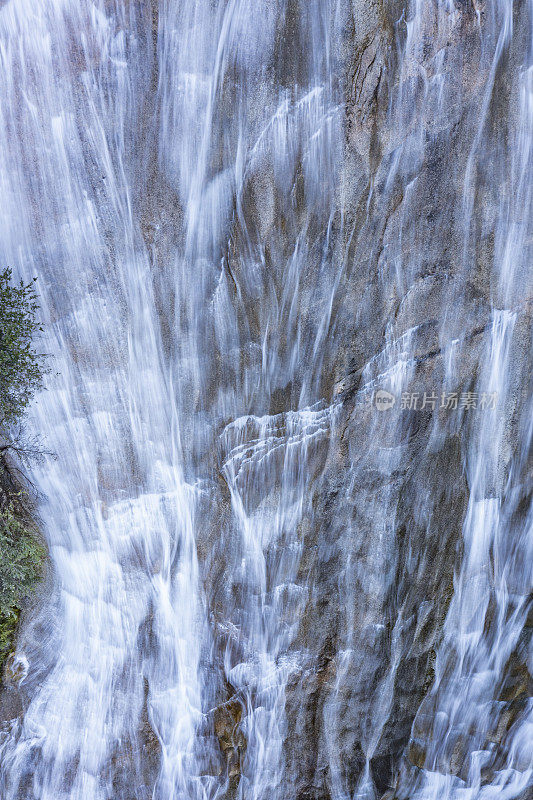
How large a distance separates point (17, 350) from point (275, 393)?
3379 mm

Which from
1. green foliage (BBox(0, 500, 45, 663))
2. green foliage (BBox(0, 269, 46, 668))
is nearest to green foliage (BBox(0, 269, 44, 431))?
green foliage (BBox(0, 269, 46, 668))

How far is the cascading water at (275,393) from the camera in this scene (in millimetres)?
6180

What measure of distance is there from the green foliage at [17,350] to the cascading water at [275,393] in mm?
244

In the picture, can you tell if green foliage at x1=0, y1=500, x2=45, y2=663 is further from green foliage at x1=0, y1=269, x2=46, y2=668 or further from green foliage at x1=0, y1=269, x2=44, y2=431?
green foliage at x1=0, y1=269, x2=44, y2=431

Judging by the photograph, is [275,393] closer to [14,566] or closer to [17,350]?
[17,350]

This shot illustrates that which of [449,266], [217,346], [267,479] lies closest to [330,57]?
[449,266]

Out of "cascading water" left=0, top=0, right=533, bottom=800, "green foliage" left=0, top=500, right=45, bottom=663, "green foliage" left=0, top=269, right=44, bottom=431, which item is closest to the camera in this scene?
"cascading water" left=0, top=0, right=533, bottom=800

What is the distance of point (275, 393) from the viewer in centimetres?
701

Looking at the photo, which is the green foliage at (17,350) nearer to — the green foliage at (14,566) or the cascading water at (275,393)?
the cascading water at (275,393)

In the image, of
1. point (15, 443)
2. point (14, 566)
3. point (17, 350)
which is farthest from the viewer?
point (15, 443)

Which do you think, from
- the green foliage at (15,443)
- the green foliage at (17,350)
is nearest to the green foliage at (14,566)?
the green foliage at (15,443)

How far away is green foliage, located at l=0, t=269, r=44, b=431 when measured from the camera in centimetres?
648

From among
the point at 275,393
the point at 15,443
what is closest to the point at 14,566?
the point at 15,443

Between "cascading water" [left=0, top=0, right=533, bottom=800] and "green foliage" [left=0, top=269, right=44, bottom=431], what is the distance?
244 mm
